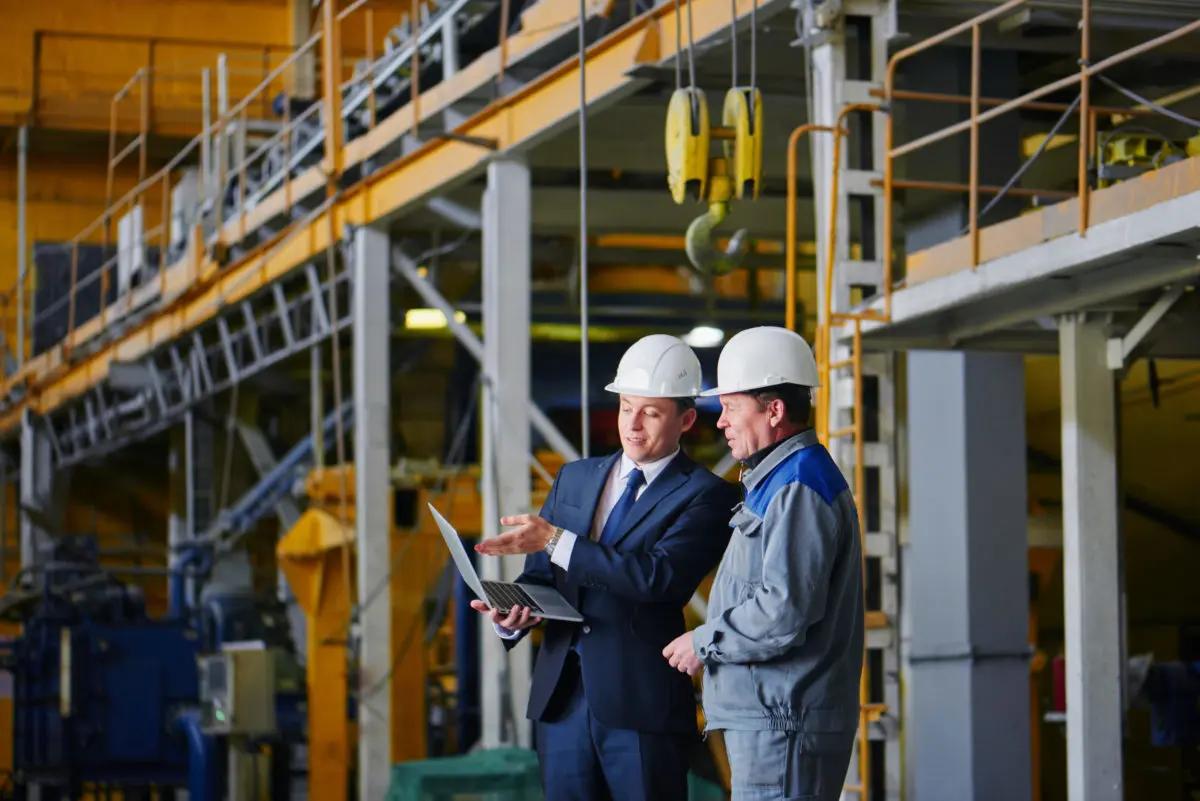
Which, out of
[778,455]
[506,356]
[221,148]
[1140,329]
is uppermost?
[221,148]

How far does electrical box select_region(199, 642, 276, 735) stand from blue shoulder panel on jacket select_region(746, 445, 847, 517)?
8.75 metres

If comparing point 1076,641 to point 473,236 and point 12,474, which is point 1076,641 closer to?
point 473,236

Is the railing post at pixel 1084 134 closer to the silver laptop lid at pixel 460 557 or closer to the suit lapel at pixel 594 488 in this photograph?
the suit lapel at pixel 594 488

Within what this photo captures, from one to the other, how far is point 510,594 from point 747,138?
3536 mm

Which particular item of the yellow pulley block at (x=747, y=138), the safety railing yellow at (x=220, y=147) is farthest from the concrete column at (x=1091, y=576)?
the safety railing yellow at (x=220, y=147)

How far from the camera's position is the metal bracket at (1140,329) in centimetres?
842

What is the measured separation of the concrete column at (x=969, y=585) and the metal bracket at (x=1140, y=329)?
1980 mm

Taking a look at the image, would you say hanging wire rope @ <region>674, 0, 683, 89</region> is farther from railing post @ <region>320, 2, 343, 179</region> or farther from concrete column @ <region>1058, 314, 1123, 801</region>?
railing post @ <region>320, 2, 343, 179</region>

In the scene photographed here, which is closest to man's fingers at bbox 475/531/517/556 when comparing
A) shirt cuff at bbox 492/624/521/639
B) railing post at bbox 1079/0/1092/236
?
shirt cuff at bbox 492/624/521/639

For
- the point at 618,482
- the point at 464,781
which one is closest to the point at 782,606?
the point at 618,482

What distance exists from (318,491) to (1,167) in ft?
52.1

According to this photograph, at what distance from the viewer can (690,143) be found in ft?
30.0

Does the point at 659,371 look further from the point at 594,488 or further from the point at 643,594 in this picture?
the point at 643,594

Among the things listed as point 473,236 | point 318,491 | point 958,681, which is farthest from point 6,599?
point 958,681
